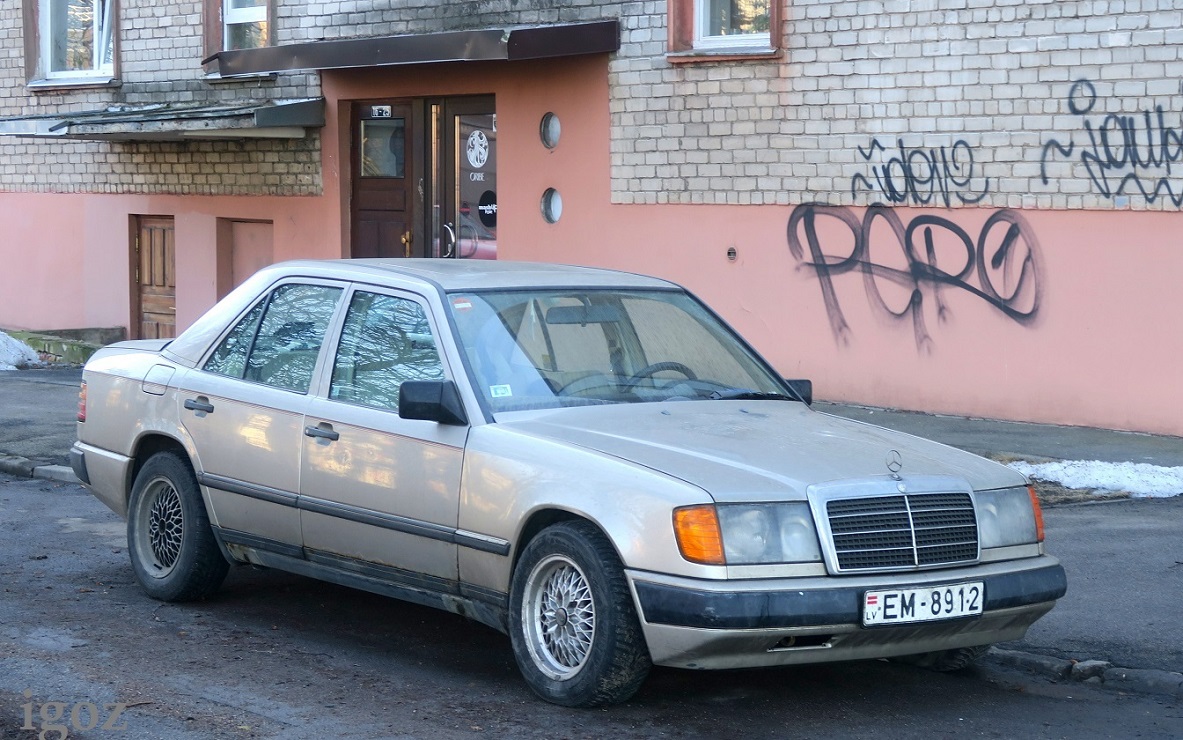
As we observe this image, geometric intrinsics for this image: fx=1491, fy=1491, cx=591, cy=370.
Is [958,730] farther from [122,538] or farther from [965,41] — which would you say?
[965,41]

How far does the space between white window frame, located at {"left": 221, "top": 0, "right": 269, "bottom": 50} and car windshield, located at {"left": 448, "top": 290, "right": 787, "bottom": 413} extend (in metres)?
12.3

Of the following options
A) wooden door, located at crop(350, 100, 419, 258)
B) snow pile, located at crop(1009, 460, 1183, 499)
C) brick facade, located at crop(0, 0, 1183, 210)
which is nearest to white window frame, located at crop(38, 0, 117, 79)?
wooden door, located at crop(350, 100, 419, 258)

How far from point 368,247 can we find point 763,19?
17.9 feet

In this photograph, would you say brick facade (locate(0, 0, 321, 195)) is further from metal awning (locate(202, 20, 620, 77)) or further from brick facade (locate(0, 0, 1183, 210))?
brick facade (locate(0, 0, 1183, 210))

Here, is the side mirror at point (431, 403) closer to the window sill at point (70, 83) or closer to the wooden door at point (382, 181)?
the wooden door at point (382, 181)

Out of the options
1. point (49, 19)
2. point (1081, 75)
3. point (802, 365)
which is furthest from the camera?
point (49, 19)

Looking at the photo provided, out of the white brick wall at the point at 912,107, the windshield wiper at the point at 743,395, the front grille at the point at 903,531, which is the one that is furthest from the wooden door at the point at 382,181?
the front grille at the point at 903,531

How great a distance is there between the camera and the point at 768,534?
183 inches

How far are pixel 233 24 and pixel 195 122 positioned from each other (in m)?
2.43

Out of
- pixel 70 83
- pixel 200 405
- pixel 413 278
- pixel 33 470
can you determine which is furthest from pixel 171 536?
pixel 70 83

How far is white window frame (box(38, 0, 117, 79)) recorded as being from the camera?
18812 millimetres

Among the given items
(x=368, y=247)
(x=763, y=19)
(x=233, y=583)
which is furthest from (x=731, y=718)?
(x=368, y=247)

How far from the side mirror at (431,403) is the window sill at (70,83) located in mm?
14707

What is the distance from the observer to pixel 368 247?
16438 mm
